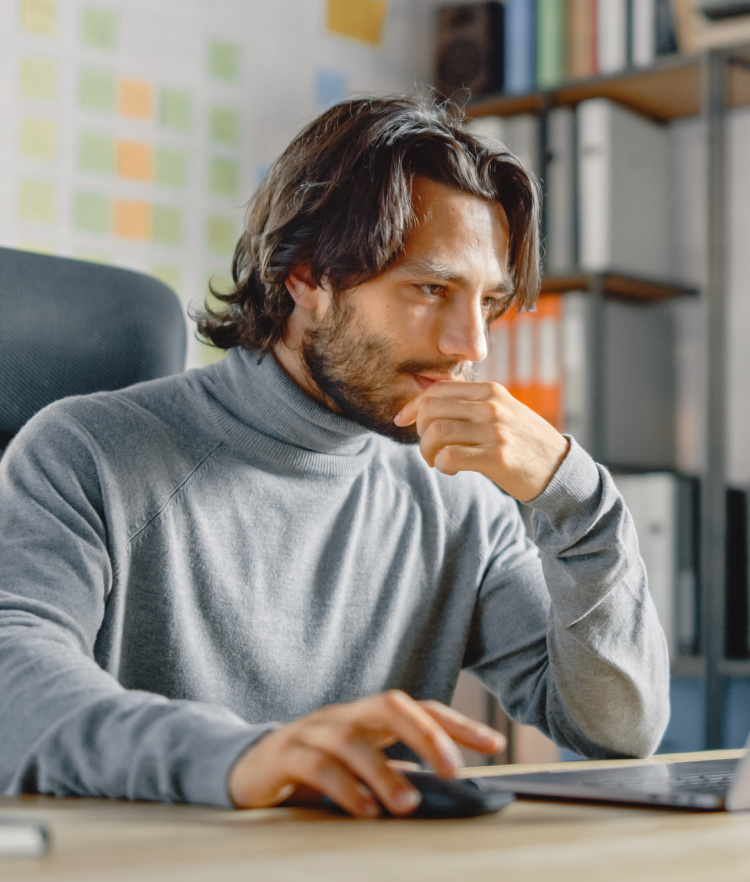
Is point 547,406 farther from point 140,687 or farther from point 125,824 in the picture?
point 125,824

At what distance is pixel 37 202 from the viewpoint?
2.22m

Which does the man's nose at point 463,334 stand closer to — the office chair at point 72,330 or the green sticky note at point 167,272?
the office chair at point 72,330

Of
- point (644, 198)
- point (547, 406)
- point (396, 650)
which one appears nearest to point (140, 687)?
point (396, 650)

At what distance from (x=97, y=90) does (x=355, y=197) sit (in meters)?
1.27

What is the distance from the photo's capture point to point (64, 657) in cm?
78

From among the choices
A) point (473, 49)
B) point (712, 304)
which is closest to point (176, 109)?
point (473, 49)

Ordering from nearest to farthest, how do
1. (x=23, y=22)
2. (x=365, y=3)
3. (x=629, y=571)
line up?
(x=629, y=571) < (x=23, y=22) < (x=365, y=3)

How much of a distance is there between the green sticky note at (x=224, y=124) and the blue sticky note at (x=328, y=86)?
24 cm

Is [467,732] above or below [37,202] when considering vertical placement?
below

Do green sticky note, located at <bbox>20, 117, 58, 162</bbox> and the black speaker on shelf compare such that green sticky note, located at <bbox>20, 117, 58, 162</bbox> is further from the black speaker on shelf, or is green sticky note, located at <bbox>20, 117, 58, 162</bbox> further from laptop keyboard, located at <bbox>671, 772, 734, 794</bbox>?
laptop keyboard, located at <bbox>671, 772, 734, 794</bbox>

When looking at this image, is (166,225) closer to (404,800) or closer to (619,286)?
(619,286)

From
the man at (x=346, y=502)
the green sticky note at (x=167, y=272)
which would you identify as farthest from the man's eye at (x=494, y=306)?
the green sticky note at (x=167, y=272)

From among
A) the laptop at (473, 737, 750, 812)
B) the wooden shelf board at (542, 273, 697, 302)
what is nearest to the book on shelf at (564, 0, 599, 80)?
the wooden shelf board at (542, 273, 697, 302)

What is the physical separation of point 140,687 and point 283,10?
6.50ft
